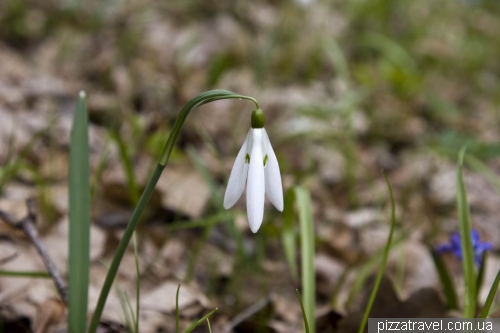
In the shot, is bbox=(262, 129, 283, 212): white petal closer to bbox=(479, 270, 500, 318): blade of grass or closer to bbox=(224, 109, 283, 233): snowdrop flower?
bbox=(224, 109, 283, 233): snowdrop flower

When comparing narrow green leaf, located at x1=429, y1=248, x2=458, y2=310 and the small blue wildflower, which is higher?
the small blue wildflower

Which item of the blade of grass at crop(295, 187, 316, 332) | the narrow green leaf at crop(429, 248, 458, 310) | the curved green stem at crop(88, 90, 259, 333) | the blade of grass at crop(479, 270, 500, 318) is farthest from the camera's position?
the narrow green leaf at crop(429, 248, 458, 310)

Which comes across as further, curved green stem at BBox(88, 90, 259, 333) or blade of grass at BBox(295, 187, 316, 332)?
blade of grass at BBox(295, 187, 316, 332)

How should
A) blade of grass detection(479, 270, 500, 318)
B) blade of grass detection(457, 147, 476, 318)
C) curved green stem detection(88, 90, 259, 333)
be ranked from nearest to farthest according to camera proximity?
curved green stem detection(88, 90, 259, 333) < blade of grass detection(479, 270, 500, 318) < blade of grass detection(457, 147, 476, 318)

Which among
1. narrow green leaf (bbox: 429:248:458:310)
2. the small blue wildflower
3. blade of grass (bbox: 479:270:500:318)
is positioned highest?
the small blue wildflower

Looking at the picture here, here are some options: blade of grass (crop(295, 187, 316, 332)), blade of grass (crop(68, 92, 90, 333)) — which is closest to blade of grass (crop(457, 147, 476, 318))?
blade of grass (crop(295, 187, 316, 332))

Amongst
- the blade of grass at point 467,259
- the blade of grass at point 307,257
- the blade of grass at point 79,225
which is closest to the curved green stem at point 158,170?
the blade of grass at point 79,225
